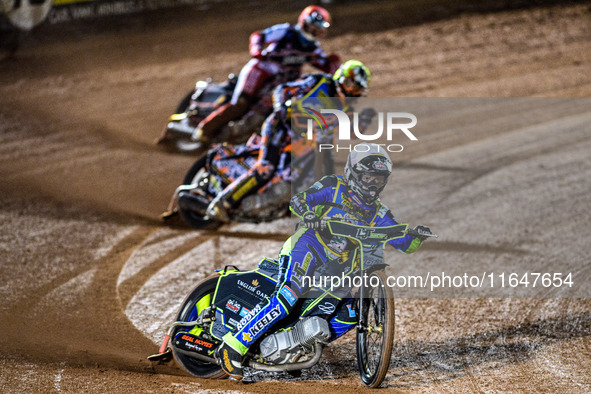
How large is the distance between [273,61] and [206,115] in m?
1.53

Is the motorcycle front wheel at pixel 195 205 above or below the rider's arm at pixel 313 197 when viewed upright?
below

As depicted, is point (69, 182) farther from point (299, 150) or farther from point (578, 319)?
point (578, 319)

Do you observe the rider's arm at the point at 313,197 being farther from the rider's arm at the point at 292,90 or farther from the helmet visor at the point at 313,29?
the helmet visor at the point at 313,29

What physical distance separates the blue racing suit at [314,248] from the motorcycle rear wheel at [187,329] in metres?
0.58

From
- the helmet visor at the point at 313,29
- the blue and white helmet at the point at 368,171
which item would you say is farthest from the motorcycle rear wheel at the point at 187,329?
the helmet visor at the point at 313,29

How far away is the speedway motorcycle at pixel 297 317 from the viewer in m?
5.66

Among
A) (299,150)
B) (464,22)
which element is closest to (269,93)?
(299,150)

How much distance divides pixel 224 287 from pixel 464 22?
49.7 feet

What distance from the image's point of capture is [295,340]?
5.83 metres

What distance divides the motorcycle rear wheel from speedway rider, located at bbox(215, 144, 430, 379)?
17.3 inches

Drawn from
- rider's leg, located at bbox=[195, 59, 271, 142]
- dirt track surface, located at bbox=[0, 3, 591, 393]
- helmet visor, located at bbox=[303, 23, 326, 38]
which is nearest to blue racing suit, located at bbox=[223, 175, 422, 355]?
dirt track surface, located at bbox=[0, 3, 591, 393]

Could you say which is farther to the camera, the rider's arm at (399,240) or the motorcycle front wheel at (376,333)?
the rider's arm at (399,240)

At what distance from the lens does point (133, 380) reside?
617 centimetres

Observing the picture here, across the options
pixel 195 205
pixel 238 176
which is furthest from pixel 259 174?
pixel 195 205
